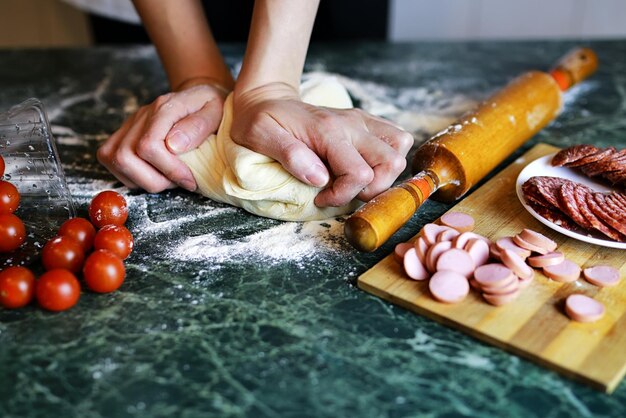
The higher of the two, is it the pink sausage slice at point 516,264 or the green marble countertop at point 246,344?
the pink sausage slice at point 516,264

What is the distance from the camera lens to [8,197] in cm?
124

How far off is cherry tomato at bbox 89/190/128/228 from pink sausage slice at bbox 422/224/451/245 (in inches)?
23.0

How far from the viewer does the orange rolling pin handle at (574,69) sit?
6.23 feet

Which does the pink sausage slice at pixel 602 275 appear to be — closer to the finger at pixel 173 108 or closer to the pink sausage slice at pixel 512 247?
the pink sausage slice at pixel 512 247

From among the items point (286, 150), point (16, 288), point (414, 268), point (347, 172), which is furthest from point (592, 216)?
point (16, 288)

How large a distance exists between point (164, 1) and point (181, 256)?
71 cm

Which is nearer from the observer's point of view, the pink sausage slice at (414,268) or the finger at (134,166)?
the pink sausage slice at (414,268)

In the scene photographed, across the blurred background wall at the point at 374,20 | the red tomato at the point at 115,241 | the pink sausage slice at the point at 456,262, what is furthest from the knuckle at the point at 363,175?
the blurred background wall at the point at 374,20

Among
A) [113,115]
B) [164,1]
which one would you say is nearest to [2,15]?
[113,115]

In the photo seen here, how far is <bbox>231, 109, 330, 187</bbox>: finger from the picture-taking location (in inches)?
50.9

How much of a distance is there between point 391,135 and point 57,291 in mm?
687

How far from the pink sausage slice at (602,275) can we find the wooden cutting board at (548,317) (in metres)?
0.01

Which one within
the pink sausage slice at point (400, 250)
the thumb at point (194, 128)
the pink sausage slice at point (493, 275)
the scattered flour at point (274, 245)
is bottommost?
the scattered flour at point (274, 245)

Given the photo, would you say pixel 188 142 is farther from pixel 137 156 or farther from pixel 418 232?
pixel 418 232
